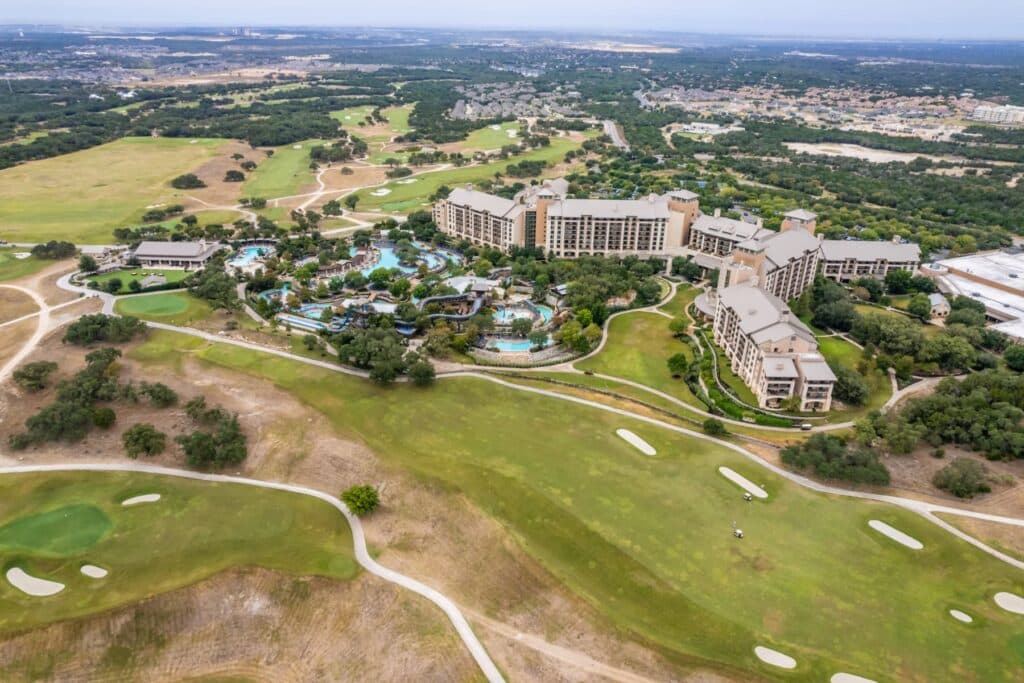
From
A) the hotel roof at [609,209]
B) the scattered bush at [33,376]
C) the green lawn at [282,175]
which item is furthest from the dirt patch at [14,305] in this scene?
the hotel roof at [609,209]

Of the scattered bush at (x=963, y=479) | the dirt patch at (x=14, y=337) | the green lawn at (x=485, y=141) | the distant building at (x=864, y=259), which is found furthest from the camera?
the green lawn at (x=485, y=141)

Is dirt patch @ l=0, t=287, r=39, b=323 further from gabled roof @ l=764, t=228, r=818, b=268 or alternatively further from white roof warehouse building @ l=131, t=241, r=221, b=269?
gabled roof @ l=764, t=228, r=818, b=268

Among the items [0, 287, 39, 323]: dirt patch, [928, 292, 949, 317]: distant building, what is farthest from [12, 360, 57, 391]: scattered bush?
[928, 292, 949, 317]: distant building

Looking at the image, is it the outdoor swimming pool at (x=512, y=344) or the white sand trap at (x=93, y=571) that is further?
the outdoor swimming pool at (x=512, y=344)

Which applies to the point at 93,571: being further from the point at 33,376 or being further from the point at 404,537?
the point at 33,376

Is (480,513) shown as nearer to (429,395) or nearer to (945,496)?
(429,395)

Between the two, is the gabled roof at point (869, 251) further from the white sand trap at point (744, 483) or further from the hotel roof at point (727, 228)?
the white sand trap at point (744, 483)
